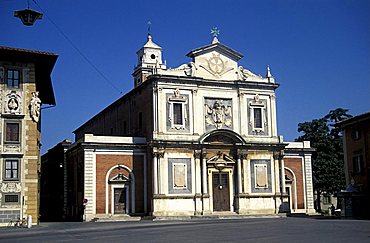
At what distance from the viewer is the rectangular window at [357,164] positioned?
49.8 metres

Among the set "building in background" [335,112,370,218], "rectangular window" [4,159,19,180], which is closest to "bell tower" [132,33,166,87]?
"building in background" [335,112,370,218]

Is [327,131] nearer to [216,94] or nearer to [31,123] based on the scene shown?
[216,94]

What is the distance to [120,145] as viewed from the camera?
50531 millimetres

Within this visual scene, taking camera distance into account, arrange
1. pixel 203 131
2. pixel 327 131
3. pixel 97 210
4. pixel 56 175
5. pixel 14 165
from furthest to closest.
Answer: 1. pixel 327 131
2. pixel 56 175
3. pixel 203 131
4. pixel 97 210
5. pixel 14 165

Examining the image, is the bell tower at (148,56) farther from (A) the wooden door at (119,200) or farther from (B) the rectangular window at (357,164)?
(B) the rectangular window at (357,164)

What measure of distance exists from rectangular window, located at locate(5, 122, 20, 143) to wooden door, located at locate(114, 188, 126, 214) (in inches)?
529

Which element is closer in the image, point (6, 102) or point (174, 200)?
point (6, 102)

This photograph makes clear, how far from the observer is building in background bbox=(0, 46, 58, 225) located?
38.3m

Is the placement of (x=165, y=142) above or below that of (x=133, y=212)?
above

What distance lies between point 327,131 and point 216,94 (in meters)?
24.2

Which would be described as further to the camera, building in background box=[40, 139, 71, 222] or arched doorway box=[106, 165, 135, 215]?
building in background box=[40, 139, 71, 222]

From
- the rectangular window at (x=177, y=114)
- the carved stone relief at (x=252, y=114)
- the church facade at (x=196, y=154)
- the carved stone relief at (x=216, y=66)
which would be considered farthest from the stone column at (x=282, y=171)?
the rectangular window at (x=177, y=114)

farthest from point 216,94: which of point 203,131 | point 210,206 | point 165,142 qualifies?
point 210,206

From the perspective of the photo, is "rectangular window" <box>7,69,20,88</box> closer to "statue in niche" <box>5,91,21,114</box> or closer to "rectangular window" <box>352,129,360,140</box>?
"statue in niche" <box>5,91,21,114</box>
